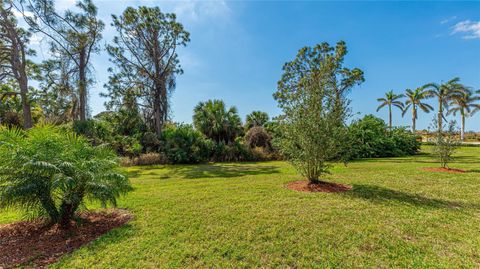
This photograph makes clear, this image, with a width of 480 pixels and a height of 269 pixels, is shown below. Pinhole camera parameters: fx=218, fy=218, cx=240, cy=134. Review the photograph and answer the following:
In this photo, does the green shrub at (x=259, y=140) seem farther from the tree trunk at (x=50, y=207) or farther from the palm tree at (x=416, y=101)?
the palm tree at (x=416, y=101)

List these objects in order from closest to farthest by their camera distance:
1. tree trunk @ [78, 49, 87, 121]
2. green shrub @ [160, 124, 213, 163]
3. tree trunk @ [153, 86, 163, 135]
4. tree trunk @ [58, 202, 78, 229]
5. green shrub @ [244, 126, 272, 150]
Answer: tree trunk @ [58, 202, 78, 229] < green shrub @ [160, 124, 213, 163] < green shrub @ [244, 126, 272, 150] < tree trunk @ [78, 49, 87, 121] < tree trunk @ [153, 86, 163, 135]

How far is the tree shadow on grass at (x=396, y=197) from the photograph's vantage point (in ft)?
16.6

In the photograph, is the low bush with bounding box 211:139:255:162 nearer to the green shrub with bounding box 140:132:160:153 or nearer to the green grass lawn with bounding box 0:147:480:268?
the green shrub with bounding box 140:132:160:153

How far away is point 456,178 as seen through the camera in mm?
7750

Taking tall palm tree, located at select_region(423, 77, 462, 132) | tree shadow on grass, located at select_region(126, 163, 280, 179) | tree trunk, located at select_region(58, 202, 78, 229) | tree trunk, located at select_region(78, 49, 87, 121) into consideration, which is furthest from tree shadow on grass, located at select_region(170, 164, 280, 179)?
tall palm tree, located at select_region(423, 77, 462, 132)

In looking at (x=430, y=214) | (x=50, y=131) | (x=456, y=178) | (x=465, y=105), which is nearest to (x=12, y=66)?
(x=50, y=131)

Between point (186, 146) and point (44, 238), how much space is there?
1109 cm

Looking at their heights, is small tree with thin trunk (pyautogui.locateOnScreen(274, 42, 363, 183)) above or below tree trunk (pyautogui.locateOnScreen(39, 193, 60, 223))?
above

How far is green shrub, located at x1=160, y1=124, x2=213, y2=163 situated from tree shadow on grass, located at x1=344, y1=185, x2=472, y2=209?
1016cm

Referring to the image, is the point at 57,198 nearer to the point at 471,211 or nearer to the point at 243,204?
the point at 243,204

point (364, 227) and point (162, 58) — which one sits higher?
point (162, 58)

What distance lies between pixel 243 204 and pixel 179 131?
11.2 metres

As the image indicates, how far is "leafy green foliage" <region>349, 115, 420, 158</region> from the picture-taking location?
50.8 ft

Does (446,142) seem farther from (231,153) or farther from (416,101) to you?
(416,101)
